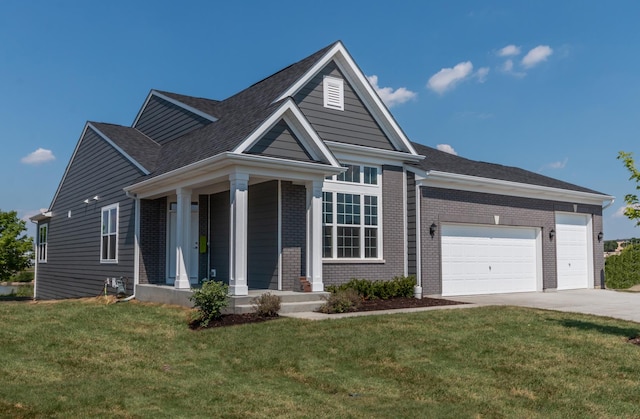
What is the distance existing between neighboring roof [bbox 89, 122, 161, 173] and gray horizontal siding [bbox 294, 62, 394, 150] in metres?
4.80

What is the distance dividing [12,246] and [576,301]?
29.7 metres

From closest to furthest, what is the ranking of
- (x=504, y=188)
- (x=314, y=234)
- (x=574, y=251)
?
1. (x=314, y=234)
2. (x=504, y=188)
3. (x=574, y=251)

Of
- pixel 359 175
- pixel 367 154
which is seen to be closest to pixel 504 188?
pixel 367 154

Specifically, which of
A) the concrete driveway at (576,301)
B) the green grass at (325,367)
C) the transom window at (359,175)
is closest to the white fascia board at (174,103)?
the transom window at (359,175)

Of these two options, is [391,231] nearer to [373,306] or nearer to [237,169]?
[373,306]

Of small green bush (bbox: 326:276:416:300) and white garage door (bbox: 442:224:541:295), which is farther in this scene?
white garage door (bbox: 442:224:541:295)

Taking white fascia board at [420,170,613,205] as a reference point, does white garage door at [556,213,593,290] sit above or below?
below

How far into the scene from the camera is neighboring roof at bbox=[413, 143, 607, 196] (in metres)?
18.1

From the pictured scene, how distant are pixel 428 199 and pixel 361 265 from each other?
288 centimetres

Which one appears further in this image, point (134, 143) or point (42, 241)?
point (42, 241)

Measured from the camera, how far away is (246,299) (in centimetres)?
1251

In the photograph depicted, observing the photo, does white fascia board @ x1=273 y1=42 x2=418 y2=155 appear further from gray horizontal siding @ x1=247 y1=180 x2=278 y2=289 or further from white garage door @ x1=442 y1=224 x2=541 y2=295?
gray horizontal siding @ x1=247 y1=180 x2=278 y2=289

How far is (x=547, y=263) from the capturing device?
66.7ft

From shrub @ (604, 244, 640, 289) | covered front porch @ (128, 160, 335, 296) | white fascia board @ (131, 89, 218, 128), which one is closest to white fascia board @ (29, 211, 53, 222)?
white fascia board @ (131, 89, 218, 128)
